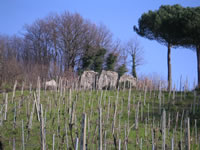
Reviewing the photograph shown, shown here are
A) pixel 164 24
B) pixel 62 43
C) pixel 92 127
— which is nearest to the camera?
pixel 92 127

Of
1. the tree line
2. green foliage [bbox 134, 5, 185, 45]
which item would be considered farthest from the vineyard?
the tree line

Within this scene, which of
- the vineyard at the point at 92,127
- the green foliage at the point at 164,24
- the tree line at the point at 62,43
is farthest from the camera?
the tree line at the point at 62,43

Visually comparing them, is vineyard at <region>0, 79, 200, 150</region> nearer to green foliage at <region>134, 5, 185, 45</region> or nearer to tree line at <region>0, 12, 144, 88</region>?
green foliage at <region>134, 5, 185, 45</region>

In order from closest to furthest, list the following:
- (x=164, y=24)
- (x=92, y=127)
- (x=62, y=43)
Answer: (x=92, y=127)
(x=164, y=24)
(x=62, y=43)

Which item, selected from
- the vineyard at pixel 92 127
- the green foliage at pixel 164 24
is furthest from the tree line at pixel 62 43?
the vineyard at pixel 92 127

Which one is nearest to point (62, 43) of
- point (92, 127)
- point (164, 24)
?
point (164, 24)

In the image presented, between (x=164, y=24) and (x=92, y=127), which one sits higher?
(x=164, y=24)

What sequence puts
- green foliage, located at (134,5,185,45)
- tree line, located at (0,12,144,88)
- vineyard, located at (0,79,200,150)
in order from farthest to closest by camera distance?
tree line, located at (0,12,144,88) → green foliage, located at (134,5,185,45) → vineyard, located at (0,79,200,150)

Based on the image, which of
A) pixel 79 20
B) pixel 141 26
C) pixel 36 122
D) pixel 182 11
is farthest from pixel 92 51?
pixel 36 122

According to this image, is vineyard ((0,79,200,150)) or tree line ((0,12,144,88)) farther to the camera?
tree line ((0,12,144,88))

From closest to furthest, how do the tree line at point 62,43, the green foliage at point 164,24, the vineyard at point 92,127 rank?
the vineyard at point 92,127
the green foliage at point 164,24
the tree line at point 62,43

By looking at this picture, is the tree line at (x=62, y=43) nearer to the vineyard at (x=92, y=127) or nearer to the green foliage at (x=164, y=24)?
the green foliage at (x=164, y=24)

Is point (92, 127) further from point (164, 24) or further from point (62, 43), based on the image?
point (62, 43)

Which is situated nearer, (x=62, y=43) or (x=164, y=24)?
(x=164, y=24)
